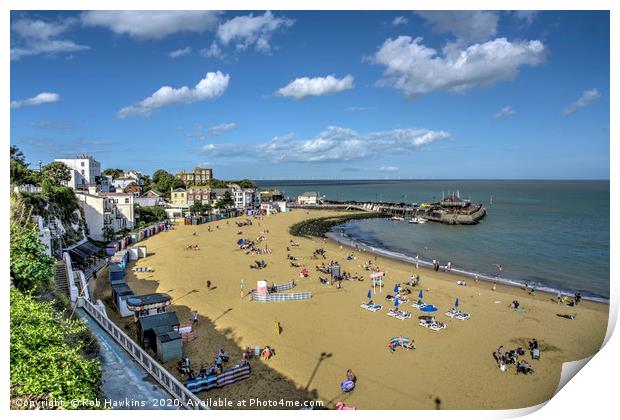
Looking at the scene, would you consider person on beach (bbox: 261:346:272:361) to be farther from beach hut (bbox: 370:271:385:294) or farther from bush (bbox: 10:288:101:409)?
beach hut (bbox: 370:271:385:294)

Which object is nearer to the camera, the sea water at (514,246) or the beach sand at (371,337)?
the beach sand at (371,337)

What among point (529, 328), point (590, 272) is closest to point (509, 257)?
point (590, 272)

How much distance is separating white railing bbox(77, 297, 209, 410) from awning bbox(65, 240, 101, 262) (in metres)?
16.6

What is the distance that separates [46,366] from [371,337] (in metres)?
14.5

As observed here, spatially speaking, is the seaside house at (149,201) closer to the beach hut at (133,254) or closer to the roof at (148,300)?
the beach hut at (133,254)

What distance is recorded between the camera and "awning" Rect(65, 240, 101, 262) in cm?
2980

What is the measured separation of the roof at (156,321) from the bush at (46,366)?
292 inches

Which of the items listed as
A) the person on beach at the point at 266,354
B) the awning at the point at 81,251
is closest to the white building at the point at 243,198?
the awning at the point at 81,251

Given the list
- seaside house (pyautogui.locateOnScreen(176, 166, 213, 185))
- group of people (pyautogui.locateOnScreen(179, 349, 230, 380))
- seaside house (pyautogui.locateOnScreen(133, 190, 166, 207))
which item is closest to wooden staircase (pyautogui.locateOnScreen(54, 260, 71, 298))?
group of people (pyautogui.locateOnScreen(179, 349, 230, 380))

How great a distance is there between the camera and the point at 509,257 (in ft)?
144

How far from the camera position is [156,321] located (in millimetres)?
18297

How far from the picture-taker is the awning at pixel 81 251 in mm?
29798

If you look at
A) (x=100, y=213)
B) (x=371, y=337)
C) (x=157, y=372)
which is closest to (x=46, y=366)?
(x=157, y=372)
